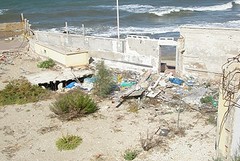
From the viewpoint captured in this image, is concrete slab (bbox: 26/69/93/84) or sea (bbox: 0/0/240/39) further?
sea (bbox: 0/0/240/39)

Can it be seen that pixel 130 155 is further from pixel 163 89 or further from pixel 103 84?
pixel 163 89

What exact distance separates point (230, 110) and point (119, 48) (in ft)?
39.6

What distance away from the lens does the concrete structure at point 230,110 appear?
35.4 feet

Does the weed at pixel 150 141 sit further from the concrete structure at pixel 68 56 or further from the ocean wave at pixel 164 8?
the ocean wave at pixel 164 8

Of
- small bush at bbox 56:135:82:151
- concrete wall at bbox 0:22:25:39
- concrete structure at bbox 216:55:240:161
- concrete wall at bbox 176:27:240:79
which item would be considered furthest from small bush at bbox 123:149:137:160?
concrete wall at bbox 0:22:25:39

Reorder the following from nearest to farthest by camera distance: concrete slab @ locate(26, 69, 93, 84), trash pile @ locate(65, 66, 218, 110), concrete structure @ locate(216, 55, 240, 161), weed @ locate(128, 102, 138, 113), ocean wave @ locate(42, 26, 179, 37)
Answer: concrete structure @ locate(216, 55, 240, 161) < weed @ locate(128, 102, 138, 113) < trash pile @ locate(65, 66, 218, 110) < concrete slab @ locate(26, 69, 93, 84) < ocean wave @ locate(42, 26, 179, 37)

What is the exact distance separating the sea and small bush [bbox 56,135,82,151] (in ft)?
66.2

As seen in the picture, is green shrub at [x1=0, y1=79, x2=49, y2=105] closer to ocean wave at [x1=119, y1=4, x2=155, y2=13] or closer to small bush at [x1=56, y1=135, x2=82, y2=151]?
small bush at [x1=56, y1=135, x2=82, y2=151]

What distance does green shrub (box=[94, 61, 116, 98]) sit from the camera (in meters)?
19.2

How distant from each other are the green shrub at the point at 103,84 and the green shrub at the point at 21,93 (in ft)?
9.00

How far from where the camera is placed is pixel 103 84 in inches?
758

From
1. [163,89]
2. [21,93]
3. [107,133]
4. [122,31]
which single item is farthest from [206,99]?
[122,31]

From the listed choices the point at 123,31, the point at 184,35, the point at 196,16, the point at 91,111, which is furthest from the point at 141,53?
the point at 196,16

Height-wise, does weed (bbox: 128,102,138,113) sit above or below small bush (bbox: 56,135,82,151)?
above
